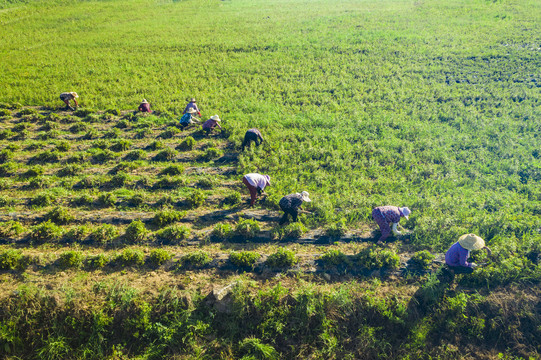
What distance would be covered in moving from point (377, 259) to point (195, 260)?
5.82m

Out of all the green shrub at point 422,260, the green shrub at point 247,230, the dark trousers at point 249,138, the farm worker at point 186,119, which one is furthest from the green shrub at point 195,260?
the farm worker at point 186,119

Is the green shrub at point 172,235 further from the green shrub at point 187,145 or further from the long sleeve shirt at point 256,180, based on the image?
the green shrub at point 187,145

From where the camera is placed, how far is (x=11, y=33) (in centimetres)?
3884

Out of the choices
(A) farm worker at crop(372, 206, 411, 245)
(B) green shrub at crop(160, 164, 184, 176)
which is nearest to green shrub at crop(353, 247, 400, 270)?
(A) farm worker at crop(372, 206, 411, 245)

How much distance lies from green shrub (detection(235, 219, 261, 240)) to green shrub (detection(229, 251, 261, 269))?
1032 millimetres

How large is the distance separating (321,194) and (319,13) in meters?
41.4

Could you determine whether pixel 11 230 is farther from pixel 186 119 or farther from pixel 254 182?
pixel 186 119

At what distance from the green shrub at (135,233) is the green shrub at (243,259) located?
11.3 feet

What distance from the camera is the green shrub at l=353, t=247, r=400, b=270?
9.13 m

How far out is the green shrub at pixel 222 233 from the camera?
10.3 metres

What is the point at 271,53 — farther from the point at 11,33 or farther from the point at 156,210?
the point at 11,33

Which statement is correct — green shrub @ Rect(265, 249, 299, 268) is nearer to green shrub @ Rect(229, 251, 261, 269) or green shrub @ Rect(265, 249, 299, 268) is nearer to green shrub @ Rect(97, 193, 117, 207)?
green shrub @ Rect(229, 251, 261, 269)

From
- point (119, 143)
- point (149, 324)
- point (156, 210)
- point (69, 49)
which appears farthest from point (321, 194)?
point (69, 49)

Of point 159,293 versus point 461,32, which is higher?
point 461,32
